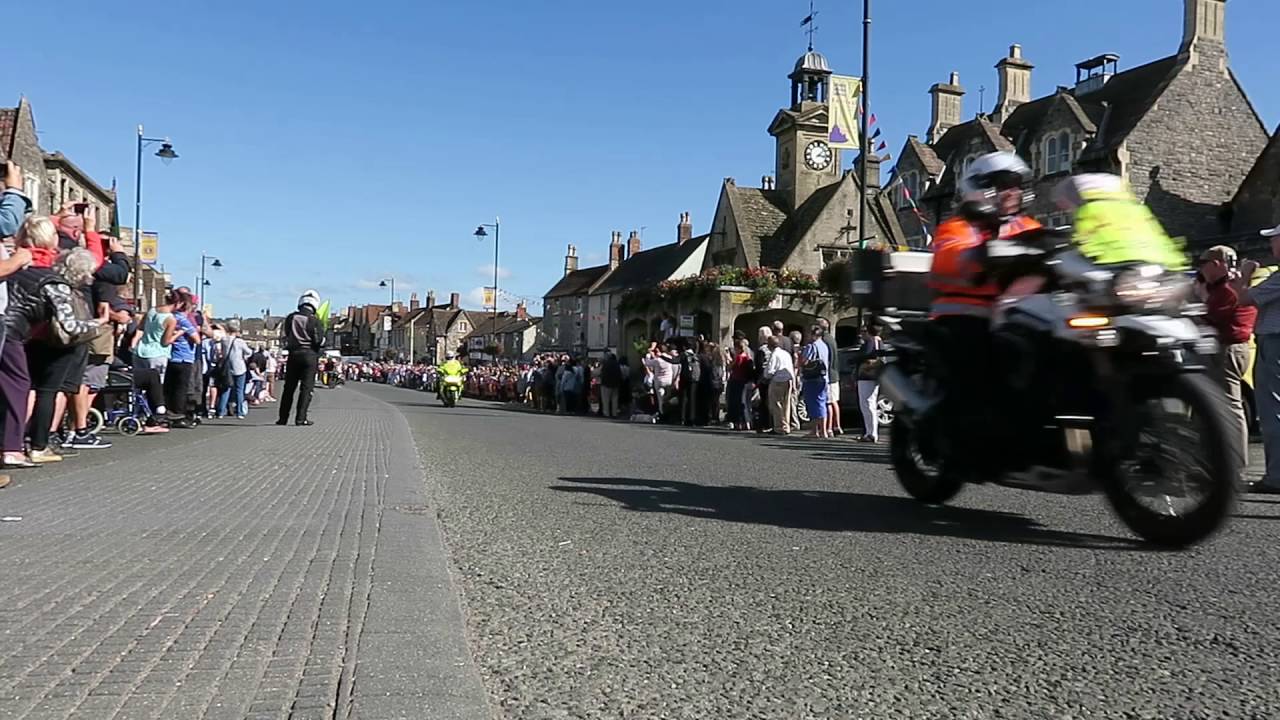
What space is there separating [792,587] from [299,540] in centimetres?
222

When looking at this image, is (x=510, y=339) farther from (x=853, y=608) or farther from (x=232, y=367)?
(x=853, y=608)

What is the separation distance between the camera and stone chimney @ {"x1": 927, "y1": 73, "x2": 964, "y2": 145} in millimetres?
55062

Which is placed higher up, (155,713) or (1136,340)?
(1136,340)

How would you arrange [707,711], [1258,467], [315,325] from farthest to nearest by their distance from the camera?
→ [315,325] → [1258,467] → [707,711]

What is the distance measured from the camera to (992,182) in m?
5.74

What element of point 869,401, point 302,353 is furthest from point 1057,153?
point 302,353

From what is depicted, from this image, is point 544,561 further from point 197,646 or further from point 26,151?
point 26,151

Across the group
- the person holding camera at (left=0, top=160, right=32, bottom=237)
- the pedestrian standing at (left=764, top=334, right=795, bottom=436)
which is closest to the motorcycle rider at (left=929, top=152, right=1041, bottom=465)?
the person holding camera at (left=0, top=160, right=32, bottom=237)

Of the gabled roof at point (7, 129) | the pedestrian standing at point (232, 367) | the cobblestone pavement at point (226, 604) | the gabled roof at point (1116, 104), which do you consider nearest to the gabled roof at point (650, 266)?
the gabled roof at point (1116, 104)

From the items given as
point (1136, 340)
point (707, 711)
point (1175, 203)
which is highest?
point (1175, 203)

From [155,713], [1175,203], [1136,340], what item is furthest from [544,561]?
[1175,203]

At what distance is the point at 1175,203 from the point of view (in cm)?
3969

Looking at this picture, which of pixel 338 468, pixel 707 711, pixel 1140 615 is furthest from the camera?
pixel 338 468

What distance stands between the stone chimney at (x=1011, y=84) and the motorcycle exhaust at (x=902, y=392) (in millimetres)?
47657
